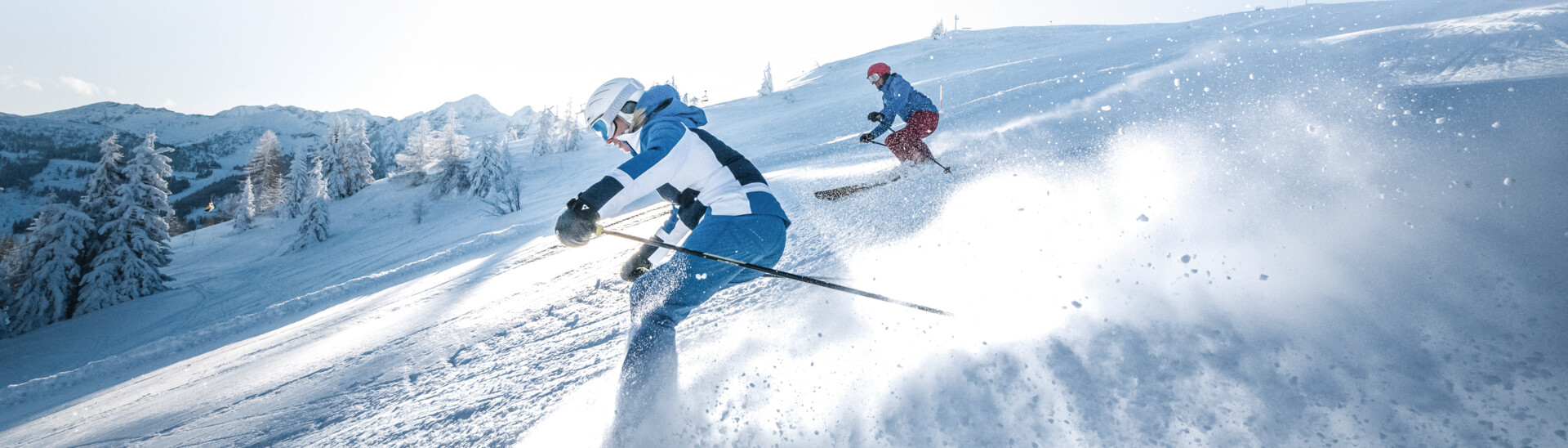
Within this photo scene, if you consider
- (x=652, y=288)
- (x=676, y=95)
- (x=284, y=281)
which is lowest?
(x=284, y=281)

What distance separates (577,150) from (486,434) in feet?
120

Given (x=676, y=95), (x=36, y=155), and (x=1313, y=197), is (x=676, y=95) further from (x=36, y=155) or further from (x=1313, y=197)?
(x=36, y=155)

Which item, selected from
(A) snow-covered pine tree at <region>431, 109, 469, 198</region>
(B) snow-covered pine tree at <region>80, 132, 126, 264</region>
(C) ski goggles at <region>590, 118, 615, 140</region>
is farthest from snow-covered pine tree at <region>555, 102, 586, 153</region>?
(C) ski goggles at <region>590, 118, 615, 140</region>

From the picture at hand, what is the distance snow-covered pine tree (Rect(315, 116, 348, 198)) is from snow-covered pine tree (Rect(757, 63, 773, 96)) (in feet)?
101

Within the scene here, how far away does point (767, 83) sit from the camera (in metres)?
49.8

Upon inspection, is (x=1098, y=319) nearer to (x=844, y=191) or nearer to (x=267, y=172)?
(x=844, y=191)

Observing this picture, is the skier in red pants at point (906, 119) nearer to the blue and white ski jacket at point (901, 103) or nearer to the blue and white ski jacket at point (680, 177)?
the blue and white ski jacket at point (901, 103)

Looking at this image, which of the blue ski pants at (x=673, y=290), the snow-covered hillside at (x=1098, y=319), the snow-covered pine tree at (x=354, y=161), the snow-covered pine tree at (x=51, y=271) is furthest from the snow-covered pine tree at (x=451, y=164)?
the blue ski pants at (x=673, y=290)

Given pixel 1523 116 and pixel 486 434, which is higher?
pixel 1523 116

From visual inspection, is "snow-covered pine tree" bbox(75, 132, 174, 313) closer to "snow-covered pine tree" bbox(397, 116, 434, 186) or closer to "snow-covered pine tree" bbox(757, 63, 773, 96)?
"snow-covered pine tree" bbox(397, 116, 434, 186)

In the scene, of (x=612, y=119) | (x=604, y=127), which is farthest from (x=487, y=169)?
(x=612, y=119)

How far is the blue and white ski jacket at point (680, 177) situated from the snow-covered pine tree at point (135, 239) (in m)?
26.1

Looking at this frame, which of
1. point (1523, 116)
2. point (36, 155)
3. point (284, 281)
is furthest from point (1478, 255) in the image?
point (36, 155)

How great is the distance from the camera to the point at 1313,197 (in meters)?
2.75
